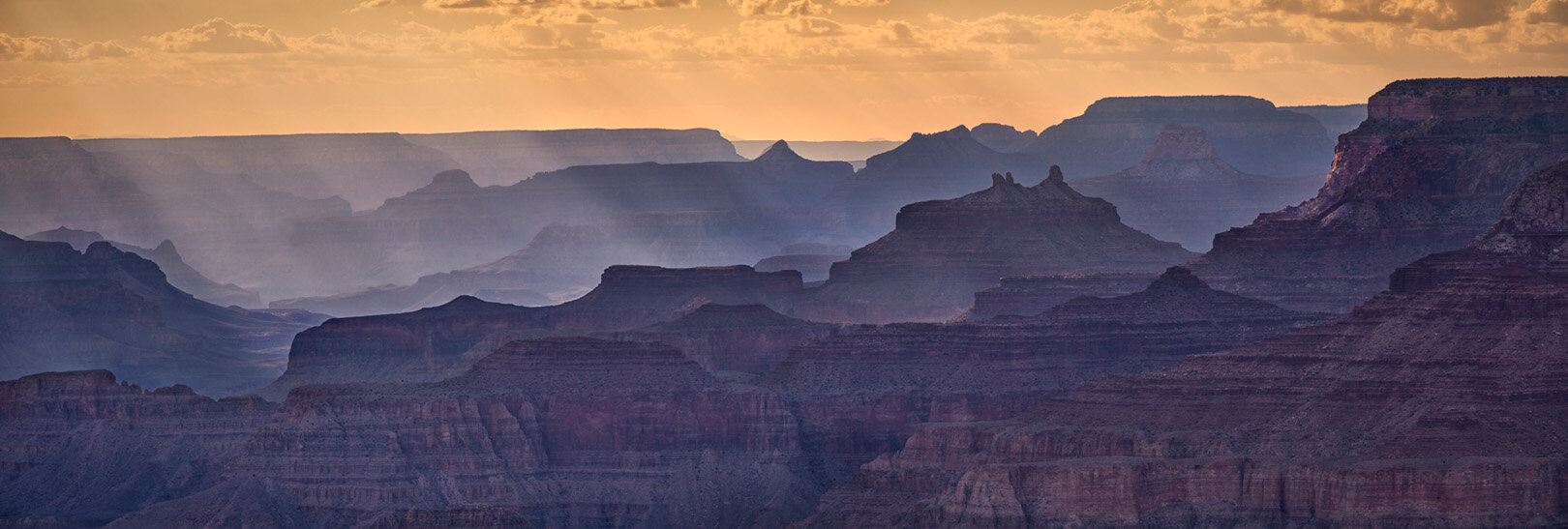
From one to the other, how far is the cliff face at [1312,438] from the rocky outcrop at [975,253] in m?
54.5

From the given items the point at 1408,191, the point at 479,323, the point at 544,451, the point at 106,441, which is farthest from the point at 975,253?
the point at 106,441

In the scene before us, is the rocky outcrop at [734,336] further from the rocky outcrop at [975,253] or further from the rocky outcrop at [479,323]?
the rocky outcrop at [975,253]

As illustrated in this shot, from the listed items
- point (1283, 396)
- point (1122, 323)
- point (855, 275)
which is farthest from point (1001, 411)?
point (855, 275)

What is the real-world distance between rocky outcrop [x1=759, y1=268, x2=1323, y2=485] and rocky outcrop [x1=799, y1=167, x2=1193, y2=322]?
3286cm

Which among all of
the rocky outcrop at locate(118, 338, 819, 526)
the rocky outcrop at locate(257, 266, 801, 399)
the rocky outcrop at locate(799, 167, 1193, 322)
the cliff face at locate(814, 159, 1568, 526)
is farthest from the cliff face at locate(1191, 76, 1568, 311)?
the cliff face at locate(814, 159, 1568, 526)

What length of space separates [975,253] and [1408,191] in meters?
26.3

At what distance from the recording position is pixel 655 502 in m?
144

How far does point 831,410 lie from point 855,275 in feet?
157

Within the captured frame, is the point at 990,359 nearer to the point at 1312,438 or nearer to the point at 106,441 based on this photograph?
the point at 1312,438

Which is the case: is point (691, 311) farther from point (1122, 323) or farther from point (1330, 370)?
point (1330, 370)

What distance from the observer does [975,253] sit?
632 ft

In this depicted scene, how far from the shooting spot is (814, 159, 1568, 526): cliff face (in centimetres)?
11506

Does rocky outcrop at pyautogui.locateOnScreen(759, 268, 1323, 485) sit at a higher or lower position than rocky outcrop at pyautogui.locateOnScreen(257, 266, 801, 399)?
lower

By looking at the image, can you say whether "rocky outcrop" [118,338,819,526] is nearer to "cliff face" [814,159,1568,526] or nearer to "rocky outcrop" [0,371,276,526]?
"rocky outcrop" [0,371,276,526]
